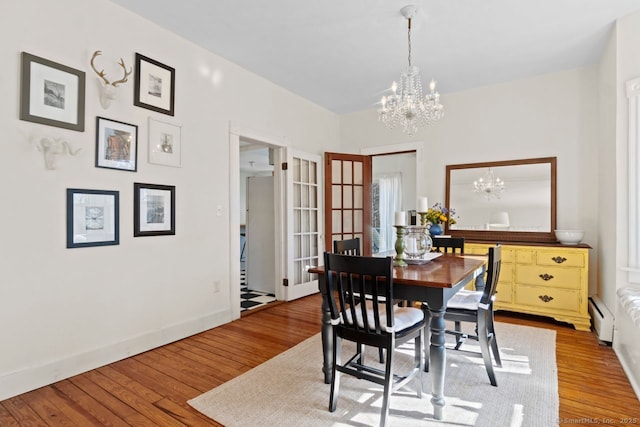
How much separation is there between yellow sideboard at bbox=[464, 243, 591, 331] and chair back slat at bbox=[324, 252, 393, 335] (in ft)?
8.12

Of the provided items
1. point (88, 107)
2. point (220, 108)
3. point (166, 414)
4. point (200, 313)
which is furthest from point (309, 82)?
point (166, 414)

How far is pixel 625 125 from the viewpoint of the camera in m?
2.84

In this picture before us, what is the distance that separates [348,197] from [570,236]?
286cm

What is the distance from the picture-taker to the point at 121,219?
2723 mm

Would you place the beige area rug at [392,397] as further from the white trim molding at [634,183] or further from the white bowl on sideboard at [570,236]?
the white bowl on sideboard at [570,236]

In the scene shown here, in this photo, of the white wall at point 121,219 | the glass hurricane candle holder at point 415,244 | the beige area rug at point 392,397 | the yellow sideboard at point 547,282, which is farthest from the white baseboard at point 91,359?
the yellow sideboard at point 547,282

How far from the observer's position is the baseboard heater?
9.64 feet

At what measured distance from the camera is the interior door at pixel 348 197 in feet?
16.7

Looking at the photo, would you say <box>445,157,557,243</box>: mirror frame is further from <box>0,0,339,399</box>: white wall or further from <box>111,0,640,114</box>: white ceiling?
<box>0,0,339,399</box>: white wall

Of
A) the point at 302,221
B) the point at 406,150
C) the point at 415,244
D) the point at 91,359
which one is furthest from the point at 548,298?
the point at 91,359

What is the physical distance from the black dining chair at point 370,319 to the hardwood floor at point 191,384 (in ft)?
2.76

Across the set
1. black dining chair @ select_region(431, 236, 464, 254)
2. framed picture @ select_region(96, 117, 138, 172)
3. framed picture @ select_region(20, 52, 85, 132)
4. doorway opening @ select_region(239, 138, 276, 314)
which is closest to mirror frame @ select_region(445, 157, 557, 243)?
black dining chair @ select_region(431, 236, 464, 254)

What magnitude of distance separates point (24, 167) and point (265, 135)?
95.9 inches

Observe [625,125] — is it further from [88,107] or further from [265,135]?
[88,107]
